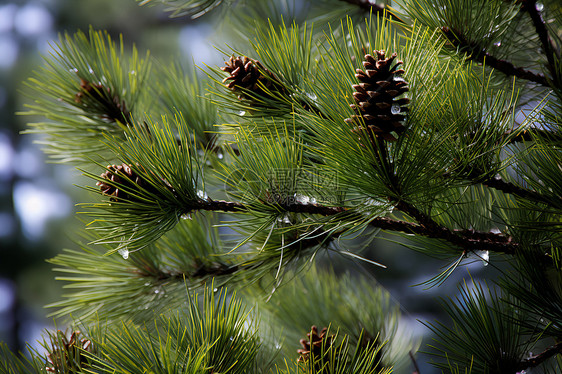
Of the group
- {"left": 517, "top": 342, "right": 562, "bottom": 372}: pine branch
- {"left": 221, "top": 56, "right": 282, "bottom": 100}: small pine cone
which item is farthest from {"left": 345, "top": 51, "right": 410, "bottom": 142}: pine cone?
{"left": 517, "top": 342, "right": 562, "bottom": 372}: pine branch

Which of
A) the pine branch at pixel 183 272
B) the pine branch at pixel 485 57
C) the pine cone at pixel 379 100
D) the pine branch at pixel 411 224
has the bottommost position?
the pine branch at pixel 183 272

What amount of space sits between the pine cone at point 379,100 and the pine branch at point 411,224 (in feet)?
0.28

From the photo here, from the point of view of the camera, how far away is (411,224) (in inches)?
18.5

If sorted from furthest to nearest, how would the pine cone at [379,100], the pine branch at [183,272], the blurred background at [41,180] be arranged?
the blurred background at [41,180], the pine branch at [183,272], the pine cone at [379,100]

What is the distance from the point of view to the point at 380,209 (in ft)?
1.32

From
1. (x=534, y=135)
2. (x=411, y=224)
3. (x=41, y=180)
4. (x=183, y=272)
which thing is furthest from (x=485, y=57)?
(x=41, y=180)

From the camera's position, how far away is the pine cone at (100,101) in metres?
0.63

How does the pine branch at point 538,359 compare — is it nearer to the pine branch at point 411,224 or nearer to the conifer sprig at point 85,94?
the pine branch at point 411,224

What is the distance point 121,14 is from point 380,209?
271 centimetres

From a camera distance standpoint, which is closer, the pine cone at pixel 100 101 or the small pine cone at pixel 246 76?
the small pine cone at pixel 246 76

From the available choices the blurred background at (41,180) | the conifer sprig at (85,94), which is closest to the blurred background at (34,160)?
the blurred background at (41,180)

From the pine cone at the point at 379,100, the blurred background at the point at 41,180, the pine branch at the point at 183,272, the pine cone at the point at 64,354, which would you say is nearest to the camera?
the pine cone at the point at 379,100

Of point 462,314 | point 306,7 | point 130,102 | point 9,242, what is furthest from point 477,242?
point 9,242

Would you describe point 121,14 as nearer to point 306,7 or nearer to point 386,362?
point 306,7
